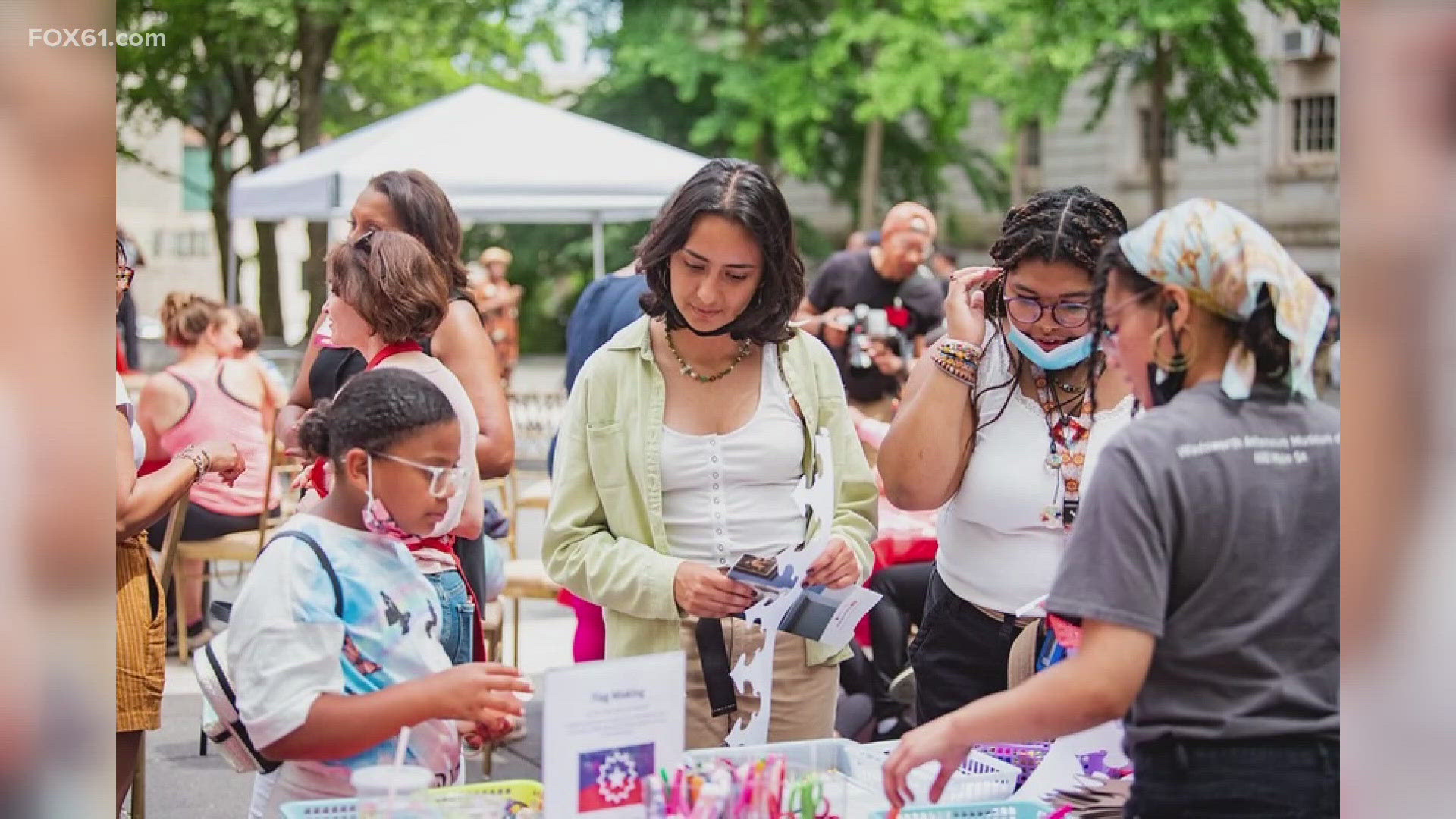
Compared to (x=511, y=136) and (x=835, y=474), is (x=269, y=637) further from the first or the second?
(x=511, y=136)

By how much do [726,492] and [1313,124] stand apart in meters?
27.9

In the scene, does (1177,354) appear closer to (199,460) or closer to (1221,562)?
(1221,562)

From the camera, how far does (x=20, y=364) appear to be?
1.94 metres

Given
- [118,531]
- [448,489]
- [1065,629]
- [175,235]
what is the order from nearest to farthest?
1. [448,489]
2. [1065,629]
3. [118,531]
4. [175,235]

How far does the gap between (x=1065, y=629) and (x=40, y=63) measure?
1630mm

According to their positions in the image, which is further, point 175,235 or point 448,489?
point 175,235

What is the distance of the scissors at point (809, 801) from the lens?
90.6 inches

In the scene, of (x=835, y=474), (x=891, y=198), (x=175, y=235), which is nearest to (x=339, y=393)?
(x=835, y=474)

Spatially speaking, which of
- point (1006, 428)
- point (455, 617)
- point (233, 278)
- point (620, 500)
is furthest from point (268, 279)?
point (1006, 428)

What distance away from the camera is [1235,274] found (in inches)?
76.7

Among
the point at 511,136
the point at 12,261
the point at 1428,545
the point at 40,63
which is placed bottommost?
the point at 1428,545

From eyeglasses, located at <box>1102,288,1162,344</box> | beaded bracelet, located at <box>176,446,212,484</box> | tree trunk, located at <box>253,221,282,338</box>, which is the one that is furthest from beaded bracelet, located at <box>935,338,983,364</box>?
tree trunk, located at <box>253,221,282,338</box>

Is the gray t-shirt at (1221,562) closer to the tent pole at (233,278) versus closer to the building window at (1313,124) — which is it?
the tent pole at (233,278)

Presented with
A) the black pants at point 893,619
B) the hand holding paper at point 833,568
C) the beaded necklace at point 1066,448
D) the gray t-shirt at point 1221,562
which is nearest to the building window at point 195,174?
the black pants at point 893,619
